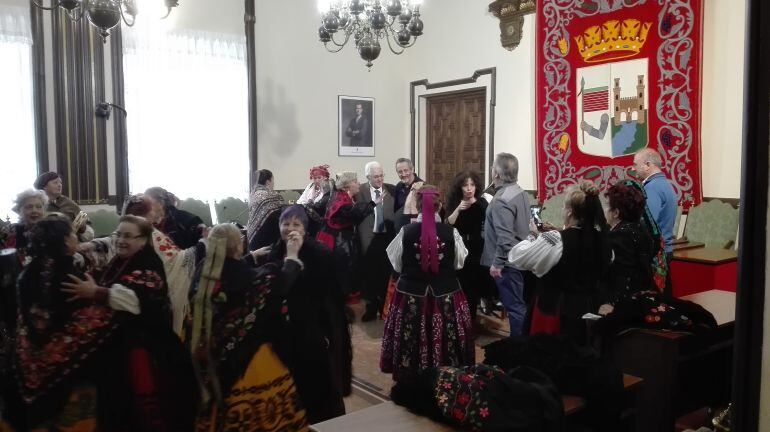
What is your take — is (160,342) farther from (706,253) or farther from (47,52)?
(47,52)

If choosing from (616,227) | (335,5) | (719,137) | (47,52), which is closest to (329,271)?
(616,227)

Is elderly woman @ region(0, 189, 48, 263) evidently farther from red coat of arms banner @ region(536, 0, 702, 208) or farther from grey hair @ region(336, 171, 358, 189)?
red coat of arms banner @ region(536, 0, 702, 208)

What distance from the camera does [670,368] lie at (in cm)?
269

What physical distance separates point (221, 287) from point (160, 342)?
310mm

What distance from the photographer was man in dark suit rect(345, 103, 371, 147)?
853cm

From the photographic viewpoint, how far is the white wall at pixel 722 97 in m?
5.48

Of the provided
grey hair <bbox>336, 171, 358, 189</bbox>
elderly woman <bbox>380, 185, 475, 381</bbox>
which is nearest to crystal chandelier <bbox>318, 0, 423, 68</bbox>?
grey hair <bbox>336, 171, 358, 189</bbox>

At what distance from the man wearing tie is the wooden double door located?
109 inches

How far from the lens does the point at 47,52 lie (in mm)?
6285

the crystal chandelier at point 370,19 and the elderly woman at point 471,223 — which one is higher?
the crystal chandelier at point 370,19

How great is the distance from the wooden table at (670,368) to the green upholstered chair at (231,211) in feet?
16.5

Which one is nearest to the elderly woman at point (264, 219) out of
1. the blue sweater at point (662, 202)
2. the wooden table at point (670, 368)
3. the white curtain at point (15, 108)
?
the wooden table at point (670, 368)

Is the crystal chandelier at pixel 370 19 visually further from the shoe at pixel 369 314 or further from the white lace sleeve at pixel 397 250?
the shoe at pixel 369 314

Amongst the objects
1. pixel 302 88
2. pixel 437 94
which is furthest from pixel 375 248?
pixel 437 94
